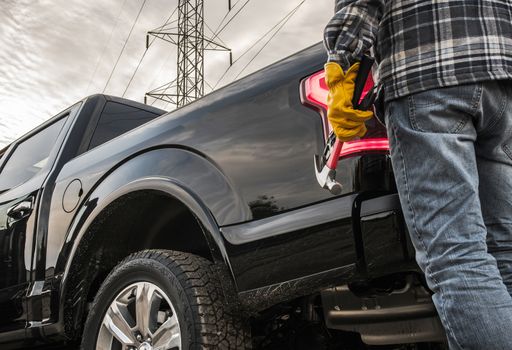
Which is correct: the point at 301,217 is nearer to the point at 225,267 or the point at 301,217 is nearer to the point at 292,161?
the point at 292,161

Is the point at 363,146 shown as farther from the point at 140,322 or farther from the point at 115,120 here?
the point at 115,120

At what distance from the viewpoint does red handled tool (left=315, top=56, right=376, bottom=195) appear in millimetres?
1507

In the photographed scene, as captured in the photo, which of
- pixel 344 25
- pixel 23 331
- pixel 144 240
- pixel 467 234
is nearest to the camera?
pixel 467 234

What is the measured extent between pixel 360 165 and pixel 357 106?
7.3 inches

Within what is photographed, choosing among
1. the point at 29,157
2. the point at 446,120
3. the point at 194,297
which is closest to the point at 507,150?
the point at 446,120

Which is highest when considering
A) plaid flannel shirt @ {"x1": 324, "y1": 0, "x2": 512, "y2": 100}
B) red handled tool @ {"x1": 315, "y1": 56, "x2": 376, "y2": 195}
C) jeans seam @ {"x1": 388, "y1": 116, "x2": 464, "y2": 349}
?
plaid flannel shirt @ {"x1": 324, "y1": 0, "x2": 512, "y2": 100}

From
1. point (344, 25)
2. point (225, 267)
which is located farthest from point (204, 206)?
point (344, 25)

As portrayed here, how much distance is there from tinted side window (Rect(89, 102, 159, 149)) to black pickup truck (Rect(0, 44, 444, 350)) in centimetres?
62

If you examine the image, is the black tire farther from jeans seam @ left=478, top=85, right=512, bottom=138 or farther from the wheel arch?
jeans seam @ left=478, top=85, right=512, bottom=138

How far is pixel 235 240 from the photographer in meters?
1.81

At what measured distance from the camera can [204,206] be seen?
1933 millimetres

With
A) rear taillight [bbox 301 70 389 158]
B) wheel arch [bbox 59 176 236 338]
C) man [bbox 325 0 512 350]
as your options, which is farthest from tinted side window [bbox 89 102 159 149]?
man [bbox 325 0 512 350]

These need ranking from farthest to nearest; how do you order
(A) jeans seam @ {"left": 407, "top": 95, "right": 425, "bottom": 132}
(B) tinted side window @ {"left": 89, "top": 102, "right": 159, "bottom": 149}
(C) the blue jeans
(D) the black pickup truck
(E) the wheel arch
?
(B) tinted side window @ {"left": 89, "top": 102, "right": 159, "bottom": 149}
(E) the wheel arch
(D) the black pickup truck
(A) jeans seam @ {"left": 407, "top": 95, "right": 425, "bottom": 132}
(C) the blue jeans

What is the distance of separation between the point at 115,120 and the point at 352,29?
249cm
